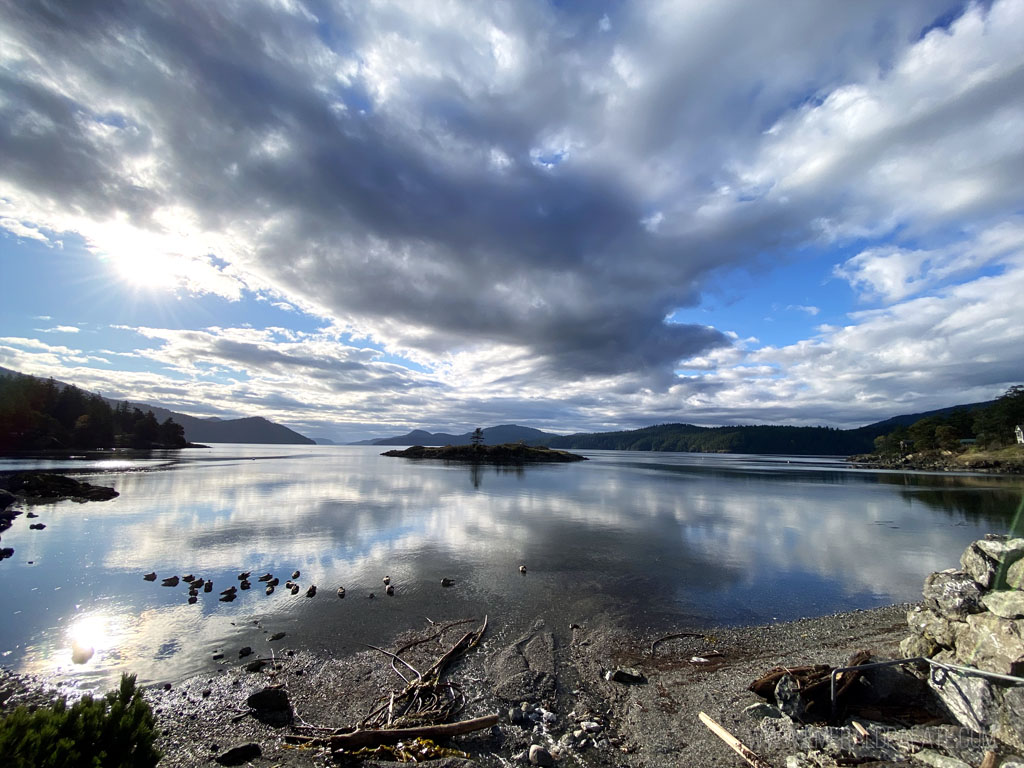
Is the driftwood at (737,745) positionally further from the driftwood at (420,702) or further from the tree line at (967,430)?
the tree line at (967,430)

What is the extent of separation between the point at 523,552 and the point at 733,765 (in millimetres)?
17029

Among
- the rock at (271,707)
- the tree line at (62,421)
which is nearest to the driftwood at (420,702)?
the rock at (271,707)

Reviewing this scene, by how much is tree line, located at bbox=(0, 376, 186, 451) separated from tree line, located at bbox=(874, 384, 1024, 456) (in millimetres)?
237912

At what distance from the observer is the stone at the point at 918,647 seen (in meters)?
9.42

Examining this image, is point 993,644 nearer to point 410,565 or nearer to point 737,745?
point 737,745

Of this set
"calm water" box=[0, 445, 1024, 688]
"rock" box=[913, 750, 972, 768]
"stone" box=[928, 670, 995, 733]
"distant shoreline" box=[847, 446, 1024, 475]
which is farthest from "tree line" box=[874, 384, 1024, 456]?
"rock" box=[913, 750, 972, 768]

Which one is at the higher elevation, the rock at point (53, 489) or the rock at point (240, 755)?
the rock at point (53, 489)

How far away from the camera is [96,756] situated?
4.57 m

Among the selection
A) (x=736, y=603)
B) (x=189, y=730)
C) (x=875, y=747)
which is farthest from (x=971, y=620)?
(x=189, y=730)

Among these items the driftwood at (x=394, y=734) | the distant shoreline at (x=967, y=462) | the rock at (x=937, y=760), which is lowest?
the distant shoreline at (x=967, y=462)

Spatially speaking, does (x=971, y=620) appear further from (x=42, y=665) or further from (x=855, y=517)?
(x=855, y=517)

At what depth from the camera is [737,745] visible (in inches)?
295

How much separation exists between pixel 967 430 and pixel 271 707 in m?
178

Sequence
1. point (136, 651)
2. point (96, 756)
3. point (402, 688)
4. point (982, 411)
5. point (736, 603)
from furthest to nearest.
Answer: point (982, 411) → point (736, 603) → point (136, 651) → point (402, 688) → point (96, 756)
